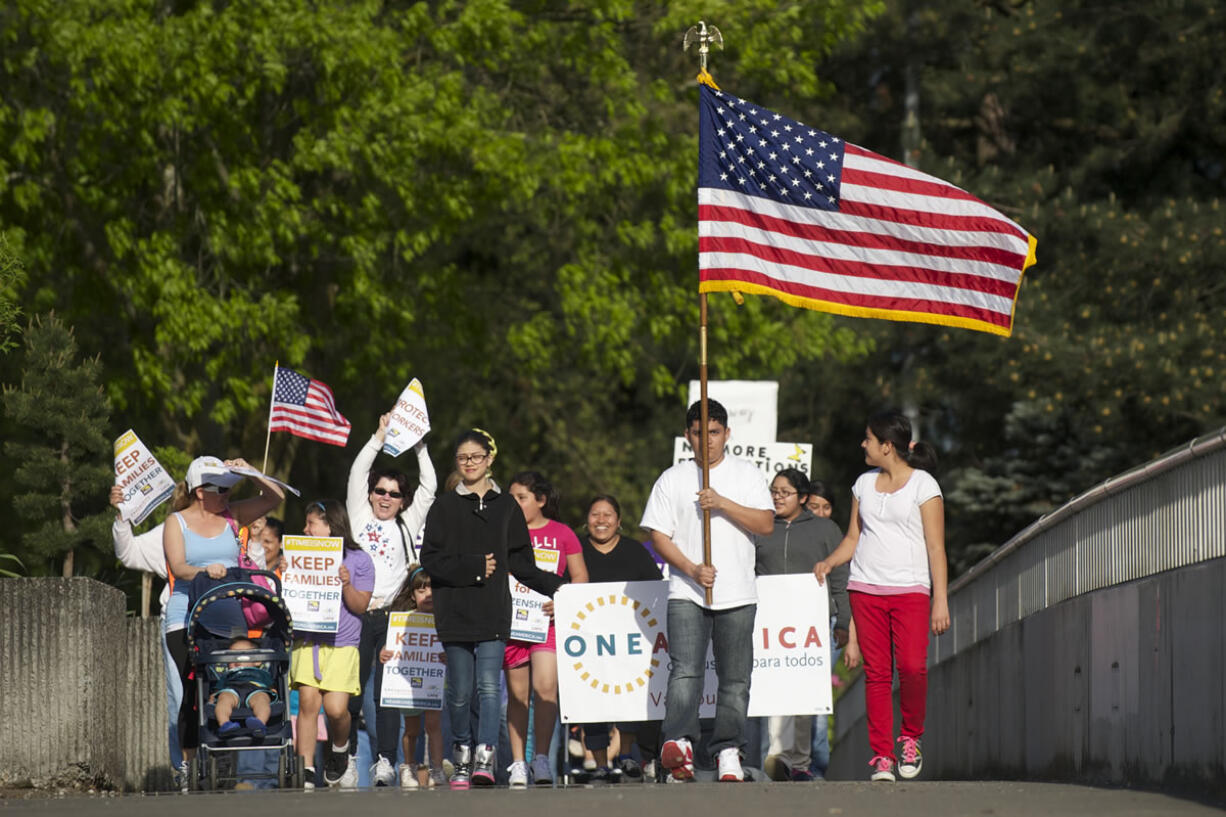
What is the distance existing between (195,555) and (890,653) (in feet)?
13.3

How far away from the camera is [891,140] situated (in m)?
40.5

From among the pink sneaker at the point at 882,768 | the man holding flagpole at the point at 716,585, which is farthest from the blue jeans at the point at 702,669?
the pink sneaker at the point at 882,768

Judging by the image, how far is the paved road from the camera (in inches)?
369

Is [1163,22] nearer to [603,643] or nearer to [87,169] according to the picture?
[87,169]

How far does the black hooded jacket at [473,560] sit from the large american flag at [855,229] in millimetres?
2303

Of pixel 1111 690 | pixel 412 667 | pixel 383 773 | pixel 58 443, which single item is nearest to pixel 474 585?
pixel 412 667

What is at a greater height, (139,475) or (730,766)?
(139,475)

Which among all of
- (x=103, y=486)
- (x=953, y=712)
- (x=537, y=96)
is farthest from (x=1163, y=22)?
(x=103, y=486)

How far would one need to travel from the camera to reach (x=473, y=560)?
41.8ft

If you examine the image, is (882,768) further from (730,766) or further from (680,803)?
(680,803)

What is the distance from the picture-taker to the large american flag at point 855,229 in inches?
551

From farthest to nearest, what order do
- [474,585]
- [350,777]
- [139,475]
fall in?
[350,777]
[139,475]
[474,585]

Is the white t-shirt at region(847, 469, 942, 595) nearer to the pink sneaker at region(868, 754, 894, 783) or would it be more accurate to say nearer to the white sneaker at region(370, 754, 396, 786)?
the pink sneaker at region(868, 754, 894, 783)

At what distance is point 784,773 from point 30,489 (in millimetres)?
5754
